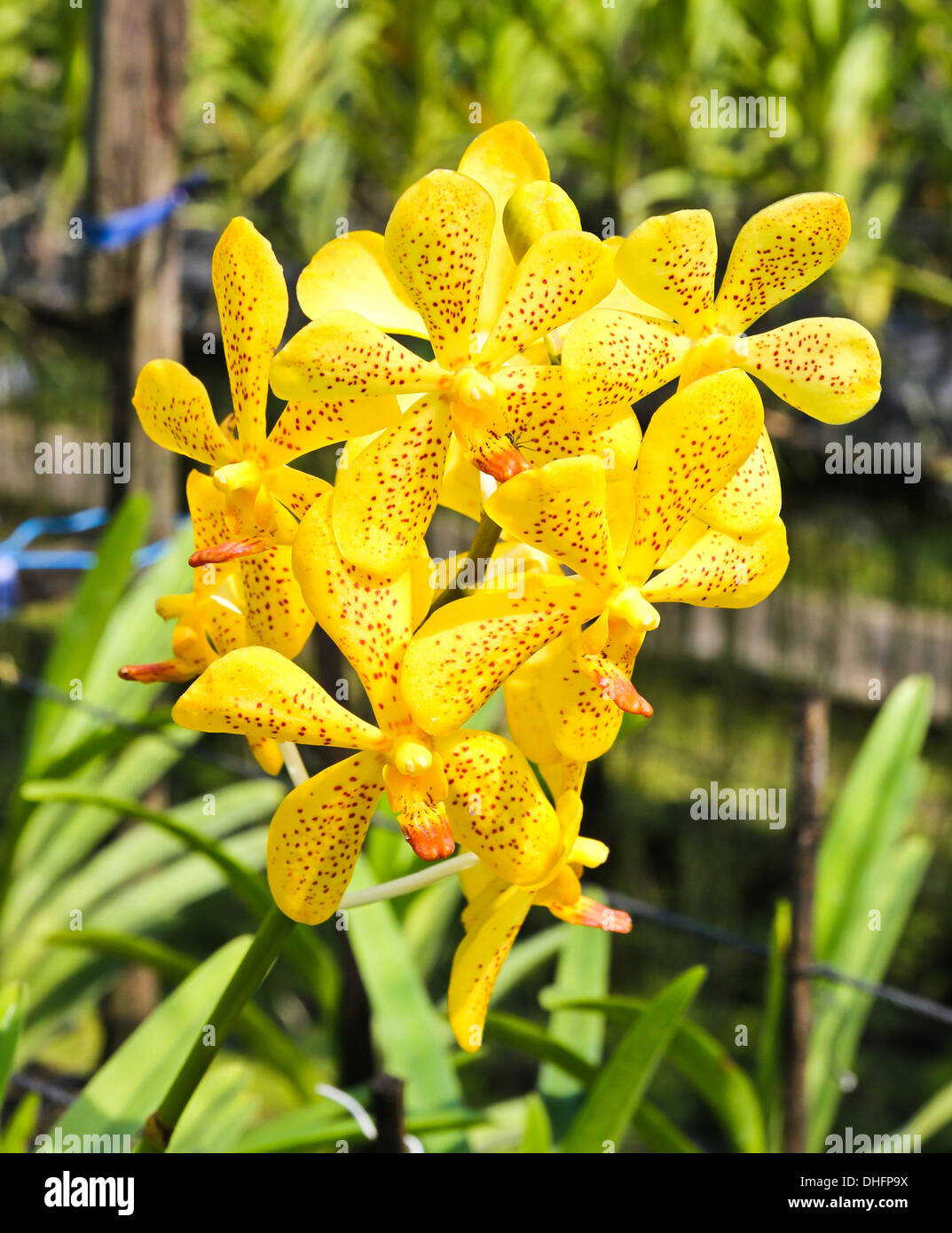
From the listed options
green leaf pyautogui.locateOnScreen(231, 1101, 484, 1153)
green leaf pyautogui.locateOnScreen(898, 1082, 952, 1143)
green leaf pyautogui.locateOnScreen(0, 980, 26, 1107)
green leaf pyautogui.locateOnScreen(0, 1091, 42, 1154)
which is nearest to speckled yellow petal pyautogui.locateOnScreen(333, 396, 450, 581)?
green leaf pyautogui.locateOnScreen(0, 980, 26, 1107)

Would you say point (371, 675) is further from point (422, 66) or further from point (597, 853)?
point (422, 66)

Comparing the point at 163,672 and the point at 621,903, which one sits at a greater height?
the point at 163,672

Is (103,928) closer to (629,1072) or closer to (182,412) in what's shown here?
(629,1072)

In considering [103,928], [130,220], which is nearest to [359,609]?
[103,928]

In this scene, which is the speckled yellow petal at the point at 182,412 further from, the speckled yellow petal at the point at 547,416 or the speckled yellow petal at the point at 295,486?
the speckled yellow petal at the point at 547,416

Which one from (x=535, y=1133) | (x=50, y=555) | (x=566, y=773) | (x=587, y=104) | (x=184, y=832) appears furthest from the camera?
(x=587, y=104)

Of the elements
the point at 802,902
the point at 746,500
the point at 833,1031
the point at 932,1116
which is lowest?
the point at 932,1116

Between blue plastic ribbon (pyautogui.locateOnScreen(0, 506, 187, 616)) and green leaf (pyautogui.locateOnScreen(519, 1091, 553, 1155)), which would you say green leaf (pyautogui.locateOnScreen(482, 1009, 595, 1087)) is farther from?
blue plastic ribbon (pyautogui.locateOnScreen(0, 506, 187, 616))
